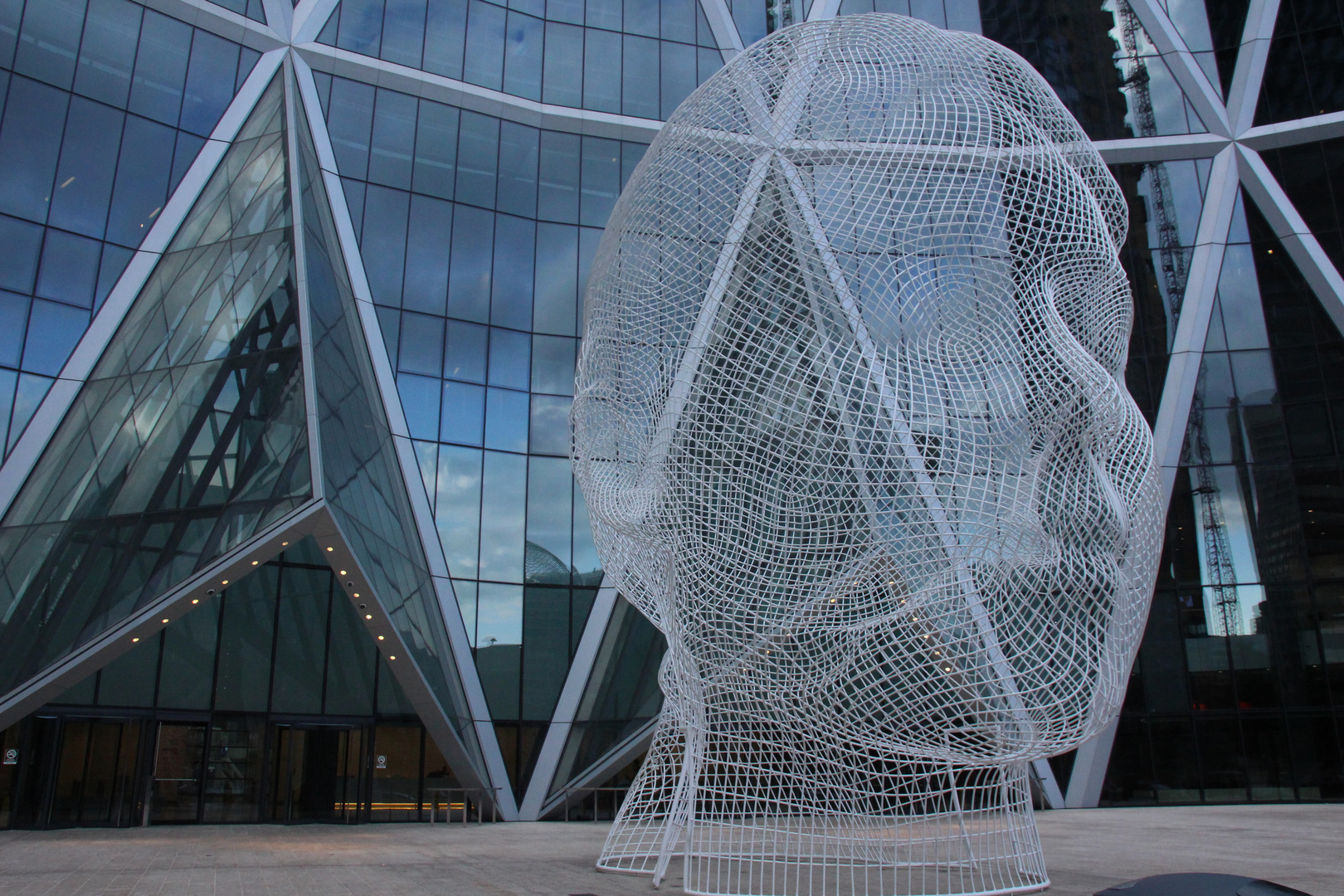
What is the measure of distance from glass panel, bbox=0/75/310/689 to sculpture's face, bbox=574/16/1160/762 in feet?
20.3

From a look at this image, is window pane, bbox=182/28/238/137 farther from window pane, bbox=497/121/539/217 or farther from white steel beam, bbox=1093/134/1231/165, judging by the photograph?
white steel beam, bbox=1093/134/1231/165

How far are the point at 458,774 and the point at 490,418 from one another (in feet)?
24.4

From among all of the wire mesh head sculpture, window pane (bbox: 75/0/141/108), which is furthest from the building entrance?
window pane (bbox: 75/0/141/108)

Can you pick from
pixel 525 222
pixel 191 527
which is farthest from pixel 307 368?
pixel 525 222

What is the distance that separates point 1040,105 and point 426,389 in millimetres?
14670

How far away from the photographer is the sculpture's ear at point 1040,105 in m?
9.68

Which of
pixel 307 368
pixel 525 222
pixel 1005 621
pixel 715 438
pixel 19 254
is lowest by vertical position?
pixel 1005 621

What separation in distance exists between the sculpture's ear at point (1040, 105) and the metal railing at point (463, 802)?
45.8 feet

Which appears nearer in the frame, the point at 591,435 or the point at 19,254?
the point at 591,435

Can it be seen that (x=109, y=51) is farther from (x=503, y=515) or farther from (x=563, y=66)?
(x=503, y=515)

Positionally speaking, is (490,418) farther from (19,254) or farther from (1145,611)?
(1145,611)

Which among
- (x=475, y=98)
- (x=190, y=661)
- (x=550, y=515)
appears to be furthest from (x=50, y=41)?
(x=550, y=515)

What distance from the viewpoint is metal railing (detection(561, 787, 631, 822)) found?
63.6ft

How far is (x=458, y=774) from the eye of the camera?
1794 centimetres
